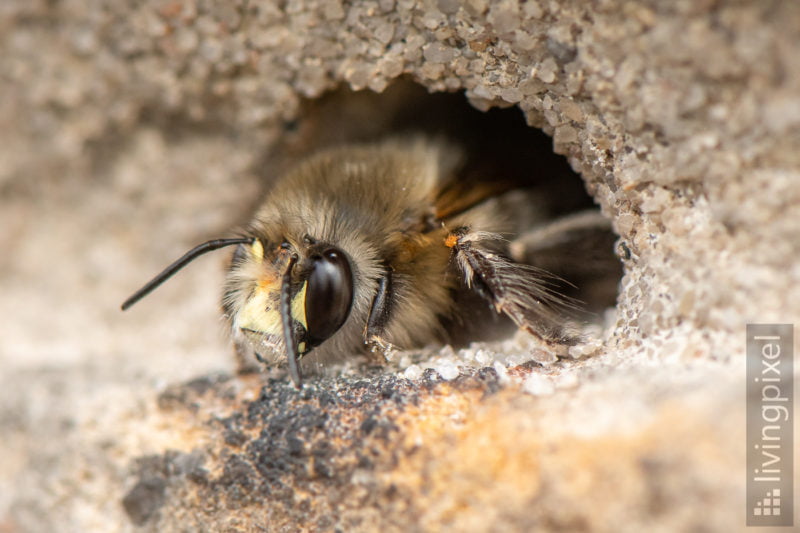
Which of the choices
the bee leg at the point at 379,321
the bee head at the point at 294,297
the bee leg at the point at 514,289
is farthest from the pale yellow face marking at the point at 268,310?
the bee leg at the point at 514,289

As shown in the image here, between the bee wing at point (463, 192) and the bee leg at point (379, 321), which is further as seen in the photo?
the bee wing at point (463, 192)

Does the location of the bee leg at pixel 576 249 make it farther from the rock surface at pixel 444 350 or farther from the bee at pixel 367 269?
the rock surface at pixel 444 350

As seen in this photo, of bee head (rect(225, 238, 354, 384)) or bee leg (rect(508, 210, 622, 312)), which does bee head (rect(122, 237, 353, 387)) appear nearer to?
bee head (rect(225, 238, 354, 384))

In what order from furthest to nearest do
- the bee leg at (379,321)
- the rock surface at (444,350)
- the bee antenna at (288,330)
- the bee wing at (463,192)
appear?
1. the bee wing at (463,192)
2. the bee leg at (379,321)
3. the bee antenna at (288,330)
4. the rock surface at (444,350)

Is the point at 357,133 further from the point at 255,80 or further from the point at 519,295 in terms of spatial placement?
the point at 519,295

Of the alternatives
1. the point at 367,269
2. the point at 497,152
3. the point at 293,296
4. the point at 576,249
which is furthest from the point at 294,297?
the point at 497,152

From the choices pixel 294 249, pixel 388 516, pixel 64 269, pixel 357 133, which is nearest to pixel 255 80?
pixel 357 133

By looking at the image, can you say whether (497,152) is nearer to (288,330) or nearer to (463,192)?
(463,192)
